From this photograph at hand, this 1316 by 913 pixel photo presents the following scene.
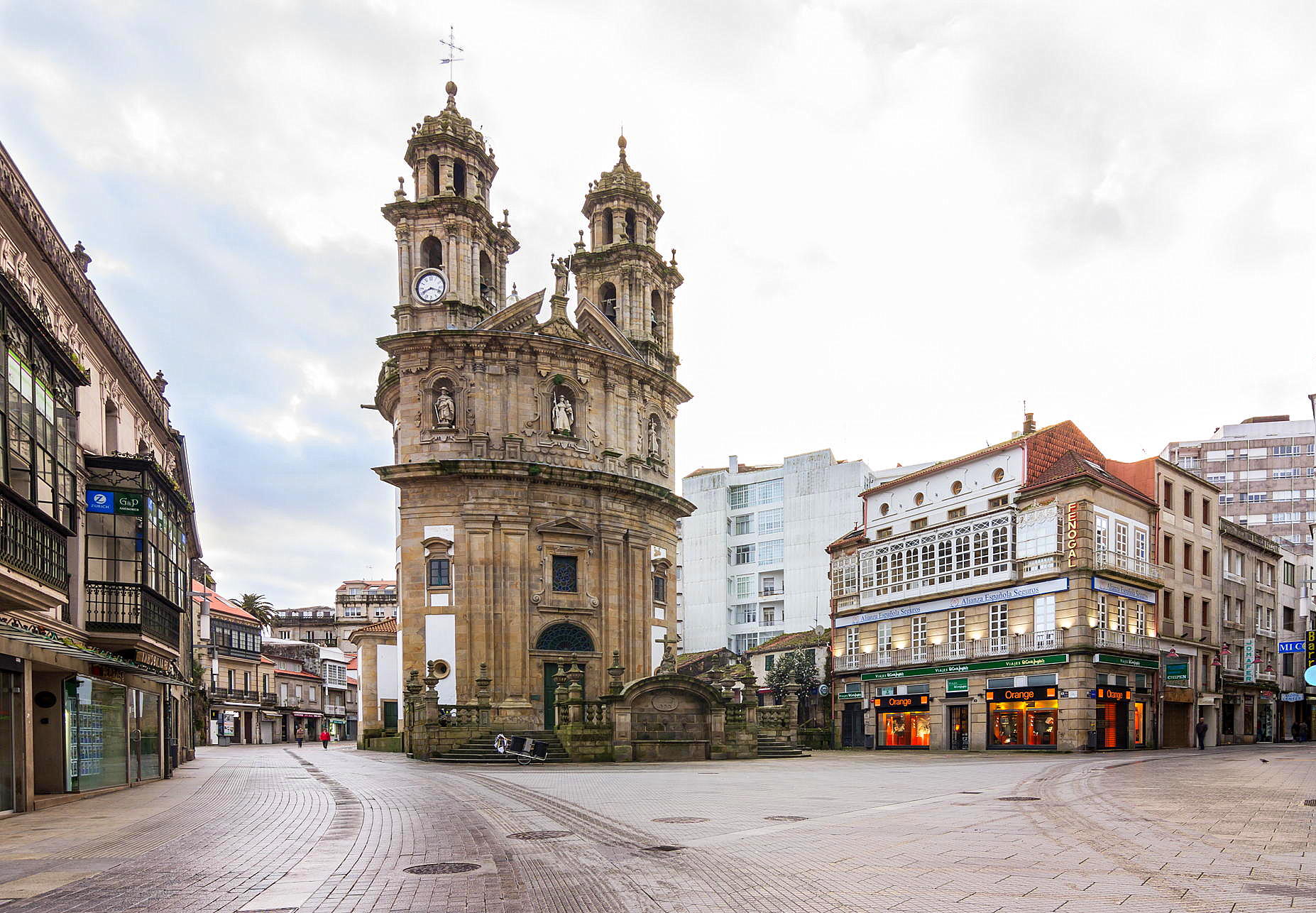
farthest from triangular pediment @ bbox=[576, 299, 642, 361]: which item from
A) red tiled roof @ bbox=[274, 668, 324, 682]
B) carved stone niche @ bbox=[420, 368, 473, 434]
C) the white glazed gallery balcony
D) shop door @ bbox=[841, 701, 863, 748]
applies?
red tiled roof @ bbox=[274, 668, 324, 682]

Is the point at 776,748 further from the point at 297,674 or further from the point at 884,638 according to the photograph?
the point at 297,674

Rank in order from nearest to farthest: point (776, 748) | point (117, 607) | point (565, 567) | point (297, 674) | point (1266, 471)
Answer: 1. point (117, 607)
2. point (776, 748)
3. point (565, 567)
4. point (1266, 471)
5. point (297, 674)

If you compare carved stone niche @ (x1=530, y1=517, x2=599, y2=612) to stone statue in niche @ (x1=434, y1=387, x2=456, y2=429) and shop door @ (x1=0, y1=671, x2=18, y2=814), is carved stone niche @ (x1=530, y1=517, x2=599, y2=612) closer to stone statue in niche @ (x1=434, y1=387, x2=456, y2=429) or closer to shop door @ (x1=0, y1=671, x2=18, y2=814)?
stone statue in niche @ (x1=434, y1=387, x2=456, y2=429)

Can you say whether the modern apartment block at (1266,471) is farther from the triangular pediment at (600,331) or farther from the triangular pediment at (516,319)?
the triangular pediment at (516,319)

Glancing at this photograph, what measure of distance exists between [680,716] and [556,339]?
1961 cm

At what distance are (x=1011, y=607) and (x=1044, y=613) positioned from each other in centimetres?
184

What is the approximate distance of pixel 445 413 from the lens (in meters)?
46.5

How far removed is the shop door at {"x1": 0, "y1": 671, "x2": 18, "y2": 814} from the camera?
60.1ft

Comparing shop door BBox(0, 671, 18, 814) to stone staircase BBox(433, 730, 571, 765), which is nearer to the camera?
shop door BBox(0, 671, 18, 814)

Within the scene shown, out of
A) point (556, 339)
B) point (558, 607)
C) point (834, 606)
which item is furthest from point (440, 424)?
point (834, 606)

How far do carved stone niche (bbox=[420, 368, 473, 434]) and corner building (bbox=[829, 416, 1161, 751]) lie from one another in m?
21.8

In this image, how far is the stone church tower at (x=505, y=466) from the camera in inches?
1781

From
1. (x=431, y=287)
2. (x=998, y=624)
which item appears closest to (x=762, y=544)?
(x=998, y=624)

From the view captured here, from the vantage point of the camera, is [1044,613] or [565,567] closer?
[1044,613]
